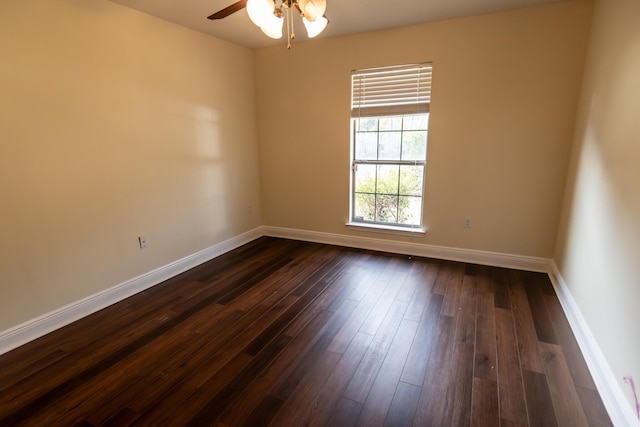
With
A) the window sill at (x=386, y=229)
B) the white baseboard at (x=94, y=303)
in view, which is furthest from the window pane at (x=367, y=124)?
the white baseboard at (x=94, y=303)

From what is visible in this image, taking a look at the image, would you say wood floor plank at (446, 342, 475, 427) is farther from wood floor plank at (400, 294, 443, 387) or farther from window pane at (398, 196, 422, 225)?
window pane at (398, 196, 422, 225)

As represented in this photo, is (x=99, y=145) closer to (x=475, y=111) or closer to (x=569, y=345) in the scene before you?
(x=475, y=111)

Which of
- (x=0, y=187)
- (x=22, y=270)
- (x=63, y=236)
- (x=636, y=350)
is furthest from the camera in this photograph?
(x=63, y=236)

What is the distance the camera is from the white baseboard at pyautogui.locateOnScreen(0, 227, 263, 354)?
205 cm

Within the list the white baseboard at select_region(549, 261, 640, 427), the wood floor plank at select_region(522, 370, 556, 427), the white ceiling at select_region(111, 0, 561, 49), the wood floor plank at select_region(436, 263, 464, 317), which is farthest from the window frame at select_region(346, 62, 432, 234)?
the wood floor plank at select_region(522, 370, 556, 427)

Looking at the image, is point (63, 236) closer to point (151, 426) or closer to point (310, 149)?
point (151, 426)

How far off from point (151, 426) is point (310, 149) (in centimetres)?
305

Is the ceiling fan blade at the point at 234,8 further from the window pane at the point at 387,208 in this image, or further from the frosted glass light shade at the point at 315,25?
the window pane at the point at 387,208

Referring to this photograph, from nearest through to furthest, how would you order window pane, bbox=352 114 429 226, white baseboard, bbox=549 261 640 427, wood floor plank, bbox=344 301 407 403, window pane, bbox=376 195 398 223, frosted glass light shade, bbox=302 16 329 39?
white baseboard, bbox=549 261 640 427, wood floor plank, bbox=344 301 407 403, frosted glass light shade, bbox=302 16 329 39, window pane, bbox=352 114 429 226, window pane, bbox=376 195 398 223

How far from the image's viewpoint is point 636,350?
1367mm

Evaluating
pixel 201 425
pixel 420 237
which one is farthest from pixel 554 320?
pixel 201 425

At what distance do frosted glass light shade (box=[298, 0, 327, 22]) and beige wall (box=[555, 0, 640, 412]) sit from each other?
1670mm

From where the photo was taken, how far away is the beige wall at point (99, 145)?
78.4 inches

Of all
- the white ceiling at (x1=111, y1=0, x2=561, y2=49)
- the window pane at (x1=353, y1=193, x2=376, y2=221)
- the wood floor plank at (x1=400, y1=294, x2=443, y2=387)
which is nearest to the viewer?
the wood floor plank at (x1=400, y1=294, x2=443, y2=387)
